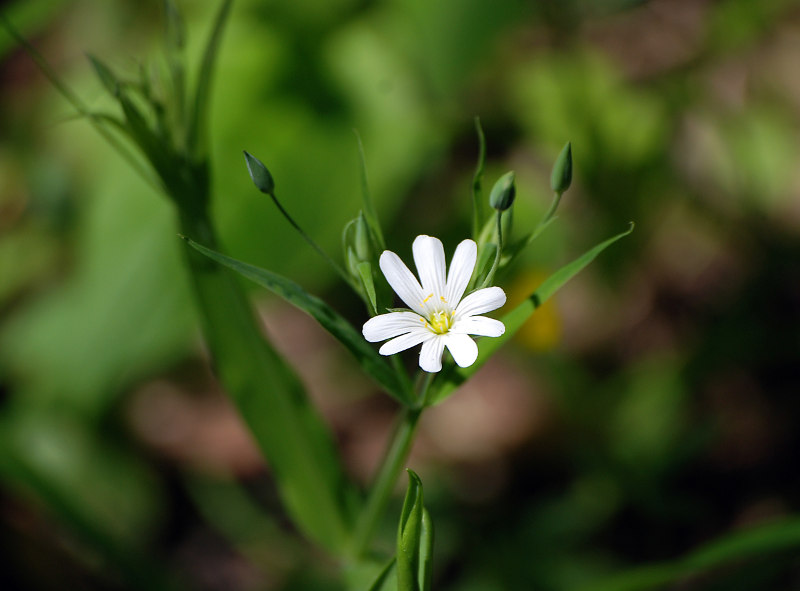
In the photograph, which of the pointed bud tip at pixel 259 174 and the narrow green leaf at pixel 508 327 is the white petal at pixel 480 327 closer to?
the narrow green leaf at pixel 508 327

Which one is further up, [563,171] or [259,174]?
[563,171]

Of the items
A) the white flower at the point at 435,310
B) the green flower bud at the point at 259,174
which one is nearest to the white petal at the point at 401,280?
the white flower at the point at 435,310

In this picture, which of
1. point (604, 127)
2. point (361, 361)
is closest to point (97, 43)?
point (604, 127)

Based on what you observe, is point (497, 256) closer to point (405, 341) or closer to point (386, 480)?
point (405, 341)

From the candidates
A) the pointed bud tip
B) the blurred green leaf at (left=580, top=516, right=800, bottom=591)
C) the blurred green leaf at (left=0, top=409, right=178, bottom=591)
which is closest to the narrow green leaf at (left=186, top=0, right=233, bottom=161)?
the pointed bud tip

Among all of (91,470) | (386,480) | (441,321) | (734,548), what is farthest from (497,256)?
(91,470)

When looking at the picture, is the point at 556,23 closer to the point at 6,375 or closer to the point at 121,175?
the point at 121,175
